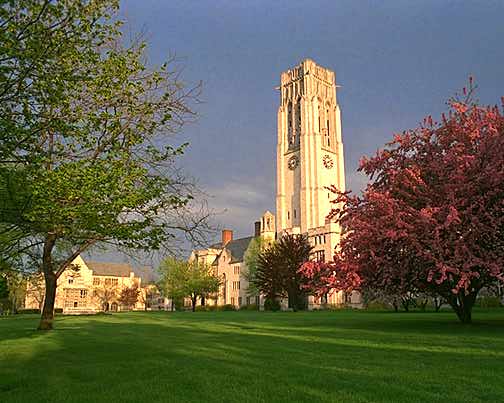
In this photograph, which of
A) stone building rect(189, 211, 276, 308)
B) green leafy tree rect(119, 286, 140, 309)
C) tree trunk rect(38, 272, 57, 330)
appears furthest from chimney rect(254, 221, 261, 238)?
tree trunk rect(38, 272, 57, 330)

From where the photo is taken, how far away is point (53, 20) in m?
10.2

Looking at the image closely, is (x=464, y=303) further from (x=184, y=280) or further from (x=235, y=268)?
(x=235, y=268)

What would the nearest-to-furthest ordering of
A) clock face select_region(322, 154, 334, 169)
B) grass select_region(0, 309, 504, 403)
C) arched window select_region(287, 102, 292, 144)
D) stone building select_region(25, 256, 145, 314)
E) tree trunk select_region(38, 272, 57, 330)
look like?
1. grass select_region(0, 309, 504, 403)
2. tree trunk select_region(38, 272, 57, 330)
3. stone building select_region(25, 256, 145, 314)
4. clock face select_region(322, 154, 334, 169)
5. arched window select_region(287, 102, 292, 144)

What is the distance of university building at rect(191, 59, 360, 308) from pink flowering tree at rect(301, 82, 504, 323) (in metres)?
67.2

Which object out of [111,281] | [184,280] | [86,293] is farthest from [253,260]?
[86,293]

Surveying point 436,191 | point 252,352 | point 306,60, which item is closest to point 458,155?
point 436,191

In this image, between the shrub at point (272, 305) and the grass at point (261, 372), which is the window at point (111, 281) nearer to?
the shrub at point (272, 305)

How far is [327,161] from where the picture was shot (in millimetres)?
105312

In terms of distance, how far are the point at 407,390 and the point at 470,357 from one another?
4162 millimetres

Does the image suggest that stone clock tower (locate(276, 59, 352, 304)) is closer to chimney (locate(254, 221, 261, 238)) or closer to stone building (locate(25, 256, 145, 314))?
chimney (locate(254, 221, 261, 238))

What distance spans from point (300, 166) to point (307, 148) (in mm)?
4004

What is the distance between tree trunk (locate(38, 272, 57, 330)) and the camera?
22703 millimetres

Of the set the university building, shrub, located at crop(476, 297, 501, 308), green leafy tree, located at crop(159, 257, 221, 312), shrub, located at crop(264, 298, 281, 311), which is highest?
the university building

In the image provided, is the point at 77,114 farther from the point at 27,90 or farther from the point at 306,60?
the point at 306,60
